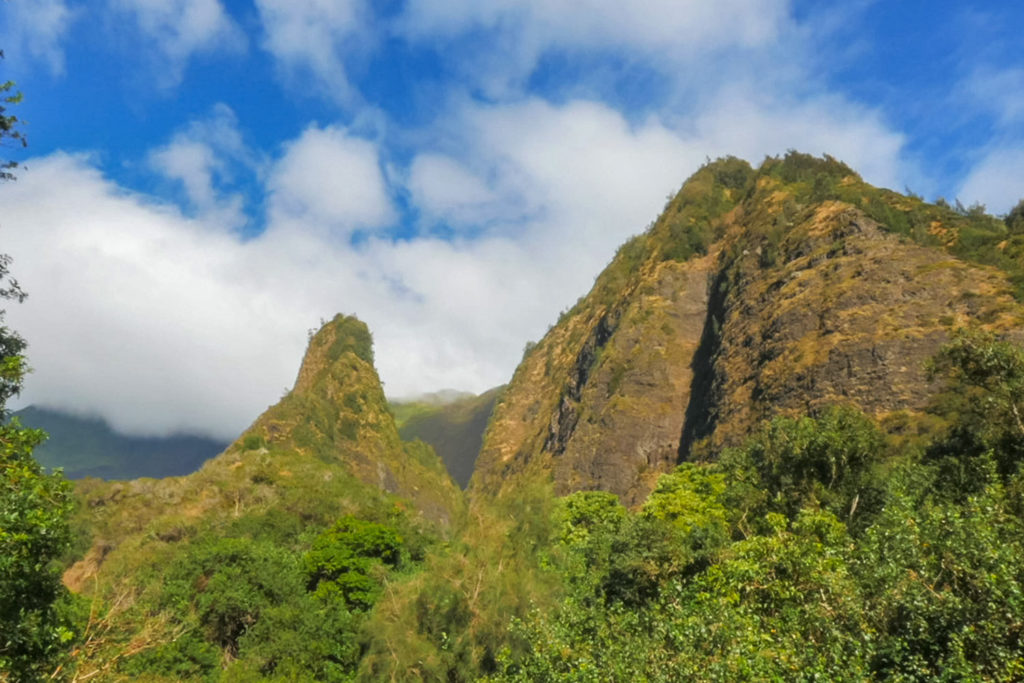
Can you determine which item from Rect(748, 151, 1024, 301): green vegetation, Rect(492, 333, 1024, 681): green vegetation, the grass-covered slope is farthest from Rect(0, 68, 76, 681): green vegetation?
Rect(748, 151, 1024, 301): green vegetation

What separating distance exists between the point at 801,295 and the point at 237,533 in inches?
2553

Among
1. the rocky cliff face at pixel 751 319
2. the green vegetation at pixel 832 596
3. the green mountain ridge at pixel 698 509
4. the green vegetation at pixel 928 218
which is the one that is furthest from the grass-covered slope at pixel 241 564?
the green vegetation at pixel 928 218

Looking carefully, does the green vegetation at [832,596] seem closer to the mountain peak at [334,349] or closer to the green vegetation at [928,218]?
the green vegetation at [928,218]

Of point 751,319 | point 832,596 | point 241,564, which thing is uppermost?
point 751,319

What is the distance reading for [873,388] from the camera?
185ft

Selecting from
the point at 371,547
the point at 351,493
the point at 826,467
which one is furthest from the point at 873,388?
the point at 351,493

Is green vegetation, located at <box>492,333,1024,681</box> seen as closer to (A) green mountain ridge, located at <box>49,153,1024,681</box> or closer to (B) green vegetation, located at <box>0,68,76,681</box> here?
(A) green mountain ridge, located at <box>49,153,1024,681</box>

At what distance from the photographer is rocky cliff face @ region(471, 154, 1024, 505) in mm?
58000

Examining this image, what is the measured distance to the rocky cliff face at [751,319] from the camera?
2283 inches

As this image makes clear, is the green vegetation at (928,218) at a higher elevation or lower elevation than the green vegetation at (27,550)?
higher

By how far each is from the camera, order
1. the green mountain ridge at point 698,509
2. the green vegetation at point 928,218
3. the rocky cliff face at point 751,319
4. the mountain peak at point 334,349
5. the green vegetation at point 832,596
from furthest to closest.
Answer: the mountain peak at point 334,349 → the green vegetation at point 928,218 → the rocky cliff face at point 751,319 → the green mountain ridge at point 698,509 → the green vegetation at point 832,596

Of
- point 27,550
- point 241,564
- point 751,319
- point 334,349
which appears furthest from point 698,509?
point 334,349

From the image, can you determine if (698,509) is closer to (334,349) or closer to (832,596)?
(832,596)

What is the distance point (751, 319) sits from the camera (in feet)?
254
